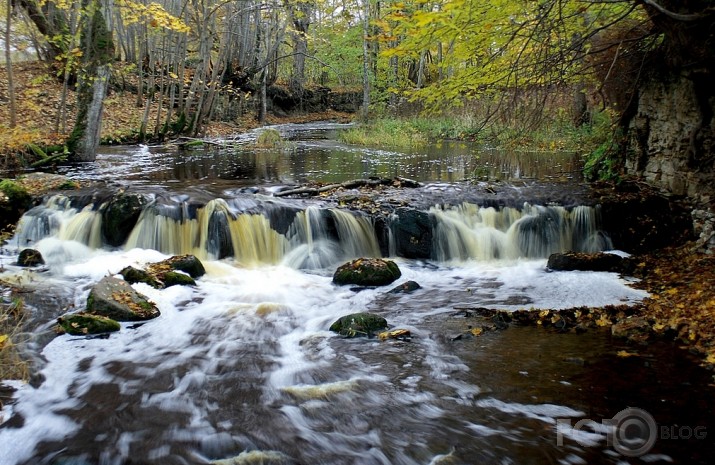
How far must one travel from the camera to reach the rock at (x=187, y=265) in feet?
25.6

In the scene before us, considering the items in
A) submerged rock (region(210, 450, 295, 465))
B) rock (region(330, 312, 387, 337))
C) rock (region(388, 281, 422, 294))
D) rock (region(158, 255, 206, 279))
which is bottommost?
submerged rock (region(210, 450, 295, 465))

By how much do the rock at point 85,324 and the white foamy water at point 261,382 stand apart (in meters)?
0.13

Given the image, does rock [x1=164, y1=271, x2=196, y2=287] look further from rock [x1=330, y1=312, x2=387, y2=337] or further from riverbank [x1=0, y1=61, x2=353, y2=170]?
riverbank [x1=0, y1=61, x2=353, y2=170]

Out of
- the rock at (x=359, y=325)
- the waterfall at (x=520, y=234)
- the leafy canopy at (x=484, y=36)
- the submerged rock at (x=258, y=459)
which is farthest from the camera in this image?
the waterfall at (x=520, y=234)

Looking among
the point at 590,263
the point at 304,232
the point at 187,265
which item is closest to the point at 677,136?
the point at 590,263

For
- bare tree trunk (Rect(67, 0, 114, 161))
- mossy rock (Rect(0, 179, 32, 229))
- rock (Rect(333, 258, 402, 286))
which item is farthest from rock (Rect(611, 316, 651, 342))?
bare tree trunk (Rect(67, 0, 114, 161))

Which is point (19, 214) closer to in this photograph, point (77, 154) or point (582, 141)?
point (77, 154)

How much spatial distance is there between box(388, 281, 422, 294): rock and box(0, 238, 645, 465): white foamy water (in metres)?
0.19

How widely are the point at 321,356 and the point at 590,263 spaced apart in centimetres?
498

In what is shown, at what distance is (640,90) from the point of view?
31.8ft

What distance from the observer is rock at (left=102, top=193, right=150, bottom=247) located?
9008 millimetres

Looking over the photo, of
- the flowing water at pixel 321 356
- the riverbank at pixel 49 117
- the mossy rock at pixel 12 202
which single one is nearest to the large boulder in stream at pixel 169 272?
the flowing water at pixel 321 356

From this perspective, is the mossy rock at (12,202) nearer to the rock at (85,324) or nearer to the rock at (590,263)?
the rock at (85,324)

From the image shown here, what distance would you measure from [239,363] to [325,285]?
9.21 feet
